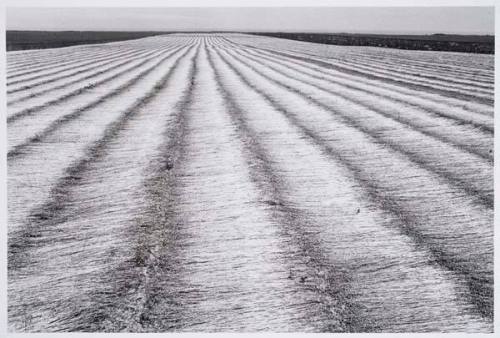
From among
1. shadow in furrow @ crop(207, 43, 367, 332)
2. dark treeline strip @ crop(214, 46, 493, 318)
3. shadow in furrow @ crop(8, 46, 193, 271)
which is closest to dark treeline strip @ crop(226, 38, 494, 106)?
dark treeline strip @ crop(214, 46, 493, 318)

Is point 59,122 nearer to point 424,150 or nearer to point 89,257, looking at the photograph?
point 89,257

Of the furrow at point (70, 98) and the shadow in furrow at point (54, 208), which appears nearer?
the shadow in furrow at point (54, 208)

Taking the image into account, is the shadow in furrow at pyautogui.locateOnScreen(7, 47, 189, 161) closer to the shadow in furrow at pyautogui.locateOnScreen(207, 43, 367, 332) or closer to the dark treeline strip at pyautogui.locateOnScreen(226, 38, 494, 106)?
the shadow in furrow at pyautogui.locateOnScreen(207, 43, 367, 332)

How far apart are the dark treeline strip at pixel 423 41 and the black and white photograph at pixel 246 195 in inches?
4.3

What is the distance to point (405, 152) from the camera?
2668mm

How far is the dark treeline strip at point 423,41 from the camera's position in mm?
3373

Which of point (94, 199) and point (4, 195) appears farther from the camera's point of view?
point (4, 195)

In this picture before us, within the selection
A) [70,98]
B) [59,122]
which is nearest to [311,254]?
[59,122]

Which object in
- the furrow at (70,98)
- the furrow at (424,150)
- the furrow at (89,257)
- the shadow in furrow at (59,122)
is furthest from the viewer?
the furrow at (70,98)

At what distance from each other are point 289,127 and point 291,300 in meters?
1.30

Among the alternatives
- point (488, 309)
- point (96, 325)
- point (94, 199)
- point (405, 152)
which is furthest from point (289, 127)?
point (96, 325)

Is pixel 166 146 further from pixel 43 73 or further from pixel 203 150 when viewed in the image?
pixel 43 73

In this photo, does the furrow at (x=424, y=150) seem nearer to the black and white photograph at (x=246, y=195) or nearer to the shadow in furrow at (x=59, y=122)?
the black and white photograph at (x=246, y=195)

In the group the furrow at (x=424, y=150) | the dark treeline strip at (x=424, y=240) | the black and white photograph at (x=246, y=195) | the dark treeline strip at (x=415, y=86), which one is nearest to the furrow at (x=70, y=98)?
the black and white photograph at (x=246, y=195)
